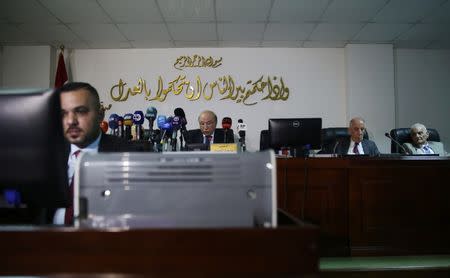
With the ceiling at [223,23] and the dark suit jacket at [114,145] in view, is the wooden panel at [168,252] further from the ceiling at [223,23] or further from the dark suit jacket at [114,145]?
the ceiling at [223,23]

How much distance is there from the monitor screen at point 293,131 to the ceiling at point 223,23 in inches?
67.3

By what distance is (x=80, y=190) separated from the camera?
2.44 feet

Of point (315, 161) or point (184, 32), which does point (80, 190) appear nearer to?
point (315, 161)

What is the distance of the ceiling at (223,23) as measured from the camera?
3.64 meters

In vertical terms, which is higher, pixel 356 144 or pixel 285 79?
pixel 285 79

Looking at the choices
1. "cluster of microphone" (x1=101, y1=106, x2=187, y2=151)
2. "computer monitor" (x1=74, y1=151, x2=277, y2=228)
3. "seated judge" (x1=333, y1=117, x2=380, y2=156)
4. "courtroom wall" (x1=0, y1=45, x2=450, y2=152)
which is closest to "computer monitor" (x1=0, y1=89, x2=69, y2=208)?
"computer monitor" (x1=74, y1=151, x2=277, y2=228)

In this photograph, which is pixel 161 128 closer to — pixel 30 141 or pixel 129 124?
pixel 129 124

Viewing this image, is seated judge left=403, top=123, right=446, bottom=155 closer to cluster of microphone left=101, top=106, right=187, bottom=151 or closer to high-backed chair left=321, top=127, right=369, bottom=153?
high-backed chair left=321, top=127, right=369, bottom=153

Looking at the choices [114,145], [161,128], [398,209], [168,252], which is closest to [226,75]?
[161,128]

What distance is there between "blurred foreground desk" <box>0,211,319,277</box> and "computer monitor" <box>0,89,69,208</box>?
0.15m

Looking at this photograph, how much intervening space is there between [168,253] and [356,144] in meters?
3.73

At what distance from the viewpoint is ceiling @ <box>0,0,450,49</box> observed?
364 centimetres

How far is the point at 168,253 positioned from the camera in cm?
63

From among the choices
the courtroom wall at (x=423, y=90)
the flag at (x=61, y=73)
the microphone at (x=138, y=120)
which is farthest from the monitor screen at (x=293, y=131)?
the flag at (x=61, y=73)
